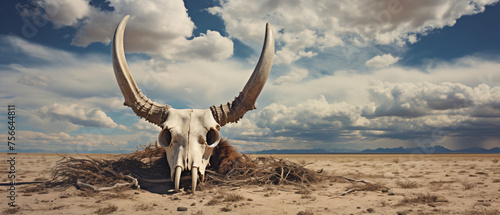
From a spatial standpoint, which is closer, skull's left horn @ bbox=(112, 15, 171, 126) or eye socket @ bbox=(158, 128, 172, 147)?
Result: eye socket @ bbox=(158, 128, 172, 147)

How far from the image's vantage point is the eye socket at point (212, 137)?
6.40 m

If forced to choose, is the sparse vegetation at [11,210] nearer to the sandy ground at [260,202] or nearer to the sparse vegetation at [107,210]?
the sandy ground at [260,202]

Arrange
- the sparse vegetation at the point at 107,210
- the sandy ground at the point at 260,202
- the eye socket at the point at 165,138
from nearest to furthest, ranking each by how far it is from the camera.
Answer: the sparse vegetation at the point at 107,210 < the sandy ground at the point at 260,202 < the eye socket at the point at 165,138

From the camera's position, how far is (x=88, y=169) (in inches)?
263

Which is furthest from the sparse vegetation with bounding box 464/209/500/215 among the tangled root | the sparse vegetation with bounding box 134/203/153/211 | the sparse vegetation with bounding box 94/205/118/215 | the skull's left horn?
the skull's left horn

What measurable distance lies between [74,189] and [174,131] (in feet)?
7.43

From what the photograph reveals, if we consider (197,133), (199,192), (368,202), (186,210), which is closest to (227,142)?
(197,133)

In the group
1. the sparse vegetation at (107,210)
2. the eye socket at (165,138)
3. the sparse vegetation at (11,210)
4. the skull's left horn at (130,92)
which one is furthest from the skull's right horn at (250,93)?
the sparse vegetation at (11,210)

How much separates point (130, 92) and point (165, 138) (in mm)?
1482

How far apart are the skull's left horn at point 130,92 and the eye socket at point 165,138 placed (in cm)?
57

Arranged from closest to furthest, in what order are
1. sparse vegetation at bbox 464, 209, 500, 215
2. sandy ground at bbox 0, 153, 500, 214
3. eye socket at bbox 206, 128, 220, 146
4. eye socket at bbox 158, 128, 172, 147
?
sparse vegetation at bbox 464, 209, 500, 215
sandy ground at bbox 0, 153, 500, 214
eye socket at bbox 158, 128, 172, 147
eye socket at bbox 206, 128, 220, 146

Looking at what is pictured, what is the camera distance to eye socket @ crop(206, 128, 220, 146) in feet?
21.0

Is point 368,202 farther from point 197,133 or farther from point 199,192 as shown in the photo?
point 197,133

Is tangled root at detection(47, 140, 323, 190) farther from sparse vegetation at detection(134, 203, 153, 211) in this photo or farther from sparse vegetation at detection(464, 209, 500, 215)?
sparse vegetation at detection(464, 209, 500, 215)
